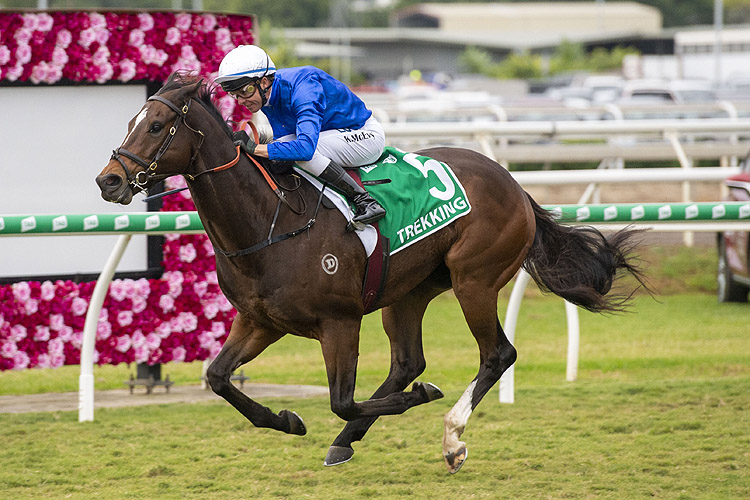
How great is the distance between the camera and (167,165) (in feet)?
13.3

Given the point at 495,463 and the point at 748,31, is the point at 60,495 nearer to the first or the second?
the point at 495,463

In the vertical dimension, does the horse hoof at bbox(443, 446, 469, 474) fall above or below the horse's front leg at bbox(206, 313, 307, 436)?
below

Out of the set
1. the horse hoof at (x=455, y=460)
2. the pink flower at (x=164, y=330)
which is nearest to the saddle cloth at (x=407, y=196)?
the horse hoof at (x=455, y=460)

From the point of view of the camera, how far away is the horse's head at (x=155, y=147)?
153 inches

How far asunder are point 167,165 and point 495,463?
199 centimetres

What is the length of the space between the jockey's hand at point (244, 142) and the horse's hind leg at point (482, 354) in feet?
3.87

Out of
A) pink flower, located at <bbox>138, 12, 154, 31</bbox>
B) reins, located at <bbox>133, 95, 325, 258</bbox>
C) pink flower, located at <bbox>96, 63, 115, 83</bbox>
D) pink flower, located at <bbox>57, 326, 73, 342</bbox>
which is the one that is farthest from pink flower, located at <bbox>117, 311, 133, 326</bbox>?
reins, located at <bbox>133, 95, 325, 258</bbox>

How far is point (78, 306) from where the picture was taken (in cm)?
619

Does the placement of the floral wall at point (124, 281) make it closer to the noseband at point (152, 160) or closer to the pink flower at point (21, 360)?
the pink flower at point (21, 360)

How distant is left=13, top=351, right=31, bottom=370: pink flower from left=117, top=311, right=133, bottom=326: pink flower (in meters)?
0.55

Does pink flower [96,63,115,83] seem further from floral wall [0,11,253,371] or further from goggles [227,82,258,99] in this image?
goggles [227,82,258,99]

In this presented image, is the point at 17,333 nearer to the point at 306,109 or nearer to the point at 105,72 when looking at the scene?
the point at 105,72

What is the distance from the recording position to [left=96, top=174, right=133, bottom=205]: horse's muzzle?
3826mm

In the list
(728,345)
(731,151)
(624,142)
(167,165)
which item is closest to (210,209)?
(167,165)
